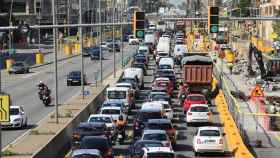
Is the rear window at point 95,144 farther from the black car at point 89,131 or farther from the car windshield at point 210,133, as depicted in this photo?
the car windshield at point 210,133

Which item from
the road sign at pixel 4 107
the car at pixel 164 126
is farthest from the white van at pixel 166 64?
the road sign at pixel 4 107

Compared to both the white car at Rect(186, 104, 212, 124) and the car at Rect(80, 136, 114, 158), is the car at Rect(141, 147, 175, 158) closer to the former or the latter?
the car at Rect(80, 136, 114, 158)

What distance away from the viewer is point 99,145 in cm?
2838

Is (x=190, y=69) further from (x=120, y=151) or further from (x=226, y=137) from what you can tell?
(x=120, y=151)

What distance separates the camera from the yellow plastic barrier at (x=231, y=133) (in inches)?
1218

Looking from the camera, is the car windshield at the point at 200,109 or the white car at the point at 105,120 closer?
the white car at the point at 105,120

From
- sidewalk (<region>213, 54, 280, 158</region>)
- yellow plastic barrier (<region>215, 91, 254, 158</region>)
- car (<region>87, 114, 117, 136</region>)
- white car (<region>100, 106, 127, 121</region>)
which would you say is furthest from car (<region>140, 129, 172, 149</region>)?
white car (<region>100, 106, 127, 121</region>)

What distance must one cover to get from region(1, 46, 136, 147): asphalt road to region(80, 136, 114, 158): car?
595 centimetres

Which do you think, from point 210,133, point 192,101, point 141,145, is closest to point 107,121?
point 210,133

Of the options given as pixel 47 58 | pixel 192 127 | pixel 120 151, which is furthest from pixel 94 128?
pixel 47 58

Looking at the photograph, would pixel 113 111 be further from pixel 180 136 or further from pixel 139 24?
pixel 139 24

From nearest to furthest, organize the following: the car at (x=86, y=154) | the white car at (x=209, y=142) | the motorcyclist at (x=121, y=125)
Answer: the car at (x=86, y=154) < the white car at (x=209, y=142) < the motorcyclist at (x=121, y=125)

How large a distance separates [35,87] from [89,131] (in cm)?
3375

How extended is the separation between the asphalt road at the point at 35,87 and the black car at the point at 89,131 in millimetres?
3587
